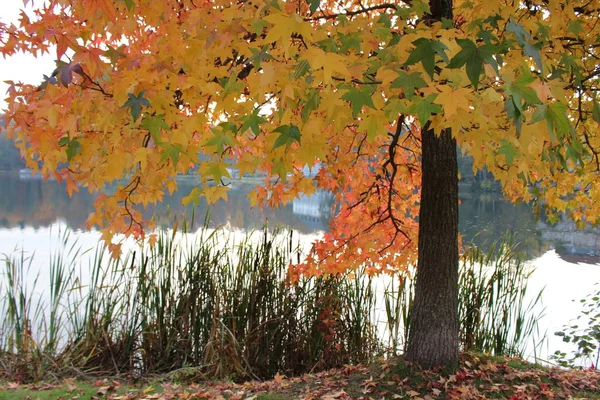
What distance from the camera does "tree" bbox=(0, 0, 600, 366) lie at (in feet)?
4.61

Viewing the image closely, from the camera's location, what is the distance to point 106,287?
3818 mm

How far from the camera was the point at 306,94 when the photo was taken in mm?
1625

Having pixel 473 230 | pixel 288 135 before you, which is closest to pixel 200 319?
pixel 288 135

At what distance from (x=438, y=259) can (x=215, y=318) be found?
180 cm

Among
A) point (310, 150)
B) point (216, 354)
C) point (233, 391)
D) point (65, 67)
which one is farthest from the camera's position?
point (216, 354)

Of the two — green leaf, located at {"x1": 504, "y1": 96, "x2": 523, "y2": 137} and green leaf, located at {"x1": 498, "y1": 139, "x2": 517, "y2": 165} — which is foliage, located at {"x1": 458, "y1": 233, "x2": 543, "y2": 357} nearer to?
green leaf, located at {"x1": 498, "y1": 139, "x2": 517, "y2": 165}

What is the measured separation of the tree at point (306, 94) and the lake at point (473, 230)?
177 cm

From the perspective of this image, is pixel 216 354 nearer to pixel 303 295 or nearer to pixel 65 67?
pixel 303 295

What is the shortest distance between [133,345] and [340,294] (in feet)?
5.80

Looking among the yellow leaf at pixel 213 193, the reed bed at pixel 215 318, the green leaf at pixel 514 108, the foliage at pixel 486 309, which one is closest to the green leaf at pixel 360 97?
the green leaf at pixel 514 108

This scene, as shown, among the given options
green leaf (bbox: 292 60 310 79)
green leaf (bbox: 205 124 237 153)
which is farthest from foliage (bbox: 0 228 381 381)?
green leaf (bbox: 292 60 310 79)

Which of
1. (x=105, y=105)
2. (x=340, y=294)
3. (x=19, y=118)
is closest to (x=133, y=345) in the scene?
(x=340, y=294)

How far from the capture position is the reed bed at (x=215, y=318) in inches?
146

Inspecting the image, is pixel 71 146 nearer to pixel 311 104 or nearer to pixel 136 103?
pixel 136 103
